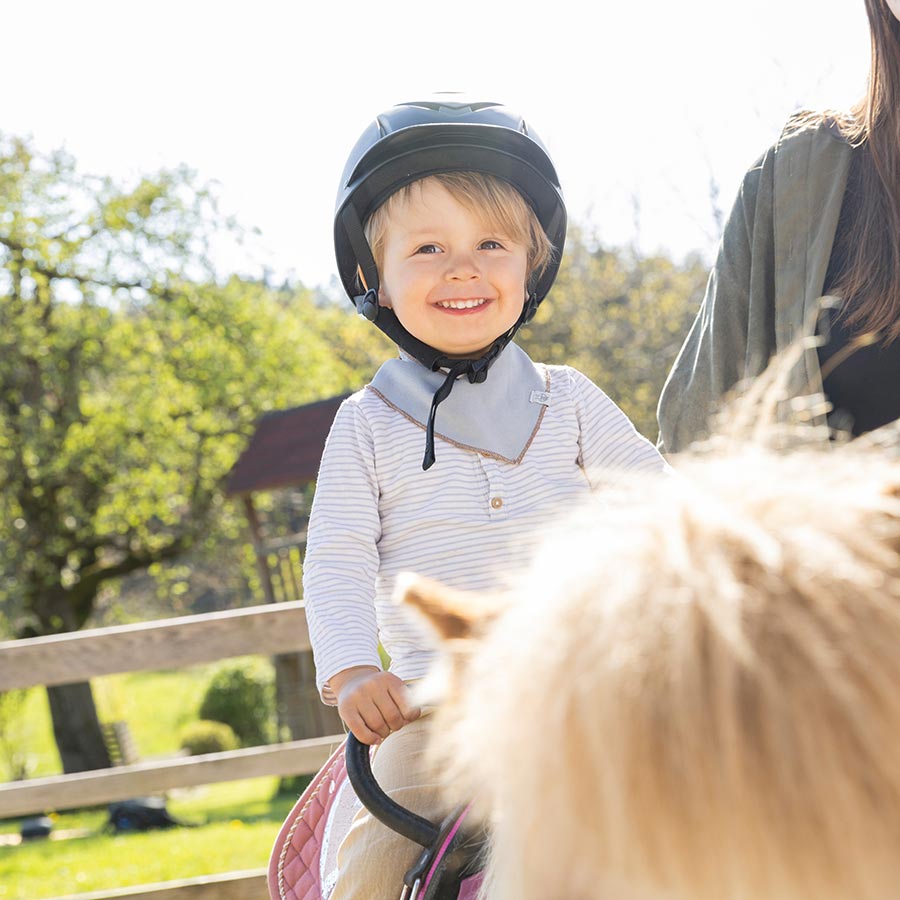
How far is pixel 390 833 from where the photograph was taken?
163cm

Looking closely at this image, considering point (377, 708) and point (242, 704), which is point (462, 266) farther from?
point (242, 704)

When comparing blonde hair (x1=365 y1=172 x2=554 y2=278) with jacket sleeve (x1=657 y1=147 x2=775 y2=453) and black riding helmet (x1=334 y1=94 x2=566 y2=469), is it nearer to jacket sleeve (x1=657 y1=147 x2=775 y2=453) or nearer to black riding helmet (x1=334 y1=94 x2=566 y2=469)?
black riding helmet (x1=334 y1=94 x2=566 y2=469)

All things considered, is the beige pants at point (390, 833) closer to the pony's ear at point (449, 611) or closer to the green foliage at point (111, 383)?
the pony's ear at point (449, 611)

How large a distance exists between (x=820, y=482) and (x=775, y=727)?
0.71 ft

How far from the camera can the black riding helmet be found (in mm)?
2232

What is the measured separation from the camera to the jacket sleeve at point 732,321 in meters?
2.05

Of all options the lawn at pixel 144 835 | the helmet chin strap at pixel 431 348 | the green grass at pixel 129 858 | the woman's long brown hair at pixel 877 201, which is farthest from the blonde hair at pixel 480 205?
the lawn at pixel 144 835

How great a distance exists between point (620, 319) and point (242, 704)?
35.6 feet

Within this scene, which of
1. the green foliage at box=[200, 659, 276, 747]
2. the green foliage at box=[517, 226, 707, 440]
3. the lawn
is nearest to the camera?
the lawn

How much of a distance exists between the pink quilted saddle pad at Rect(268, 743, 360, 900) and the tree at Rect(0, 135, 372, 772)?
18622 millimetres

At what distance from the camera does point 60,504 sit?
20000mm

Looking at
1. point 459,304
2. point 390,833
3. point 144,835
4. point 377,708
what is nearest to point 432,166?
point 459,304

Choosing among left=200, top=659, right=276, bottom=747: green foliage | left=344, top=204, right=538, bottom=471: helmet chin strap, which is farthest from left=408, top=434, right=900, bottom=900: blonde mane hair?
left=200, top=659, right=276, bottom=747: green foliage

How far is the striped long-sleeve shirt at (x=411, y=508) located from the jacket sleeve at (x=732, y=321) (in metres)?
0.12
